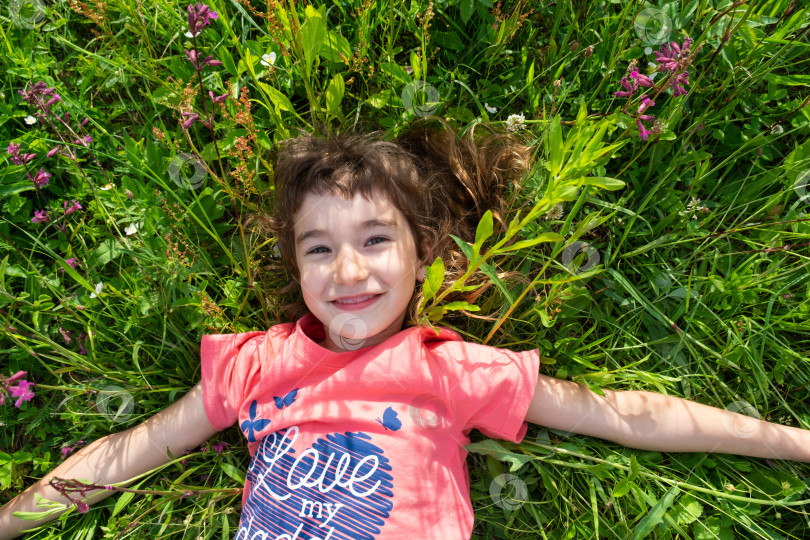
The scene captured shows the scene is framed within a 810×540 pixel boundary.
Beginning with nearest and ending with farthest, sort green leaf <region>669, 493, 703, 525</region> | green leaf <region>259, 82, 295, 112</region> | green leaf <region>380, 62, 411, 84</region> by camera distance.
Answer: green leaf <region>669, 493, 703, 525</region>
green leaf <region>259, 82, 295, 112</region>
green leaf <region>380, 62, 411, 84</region>

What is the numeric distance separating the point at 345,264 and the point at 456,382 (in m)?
0.58

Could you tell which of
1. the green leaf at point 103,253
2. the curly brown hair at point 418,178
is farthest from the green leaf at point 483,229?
the green leaf at point 103,253

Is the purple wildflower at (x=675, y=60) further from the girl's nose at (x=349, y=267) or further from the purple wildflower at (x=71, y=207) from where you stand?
the purple wildflower at (x=71, y=207)

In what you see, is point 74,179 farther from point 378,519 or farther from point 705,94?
point 705,94

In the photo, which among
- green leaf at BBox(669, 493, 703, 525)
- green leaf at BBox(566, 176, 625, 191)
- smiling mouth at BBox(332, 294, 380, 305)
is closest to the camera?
green leaf at BBox(566, 176, 625, 191)

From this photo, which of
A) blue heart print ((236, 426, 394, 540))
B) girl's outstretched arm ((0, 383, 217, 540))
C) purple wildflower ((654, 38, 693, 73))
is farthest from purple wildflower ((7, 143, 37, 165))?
purple wildflower ((654, 38, 693, 73))

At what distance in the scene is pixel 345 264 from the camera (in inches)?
72.9

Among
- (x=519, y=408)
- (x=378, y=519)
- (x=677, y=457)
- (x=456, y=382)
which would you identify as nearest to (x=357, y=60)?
(x=456, y=382)

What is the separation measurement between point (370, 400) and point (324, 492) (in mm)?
340

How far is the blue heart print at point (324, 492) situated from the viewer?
185cm

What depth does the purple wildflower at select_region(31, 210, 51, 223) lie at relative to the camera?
2.35m

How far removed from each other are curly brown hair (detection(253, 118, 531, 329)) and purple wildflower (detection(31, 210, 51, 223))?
2.97ft

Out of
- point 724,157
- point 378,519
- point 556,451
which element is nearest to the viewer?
point 378,519

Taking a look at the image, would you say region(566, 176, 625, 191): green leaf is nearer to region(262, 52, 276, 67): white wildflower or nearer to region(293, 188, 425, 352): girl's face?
region(293, 188, 425, 352): girl's face
